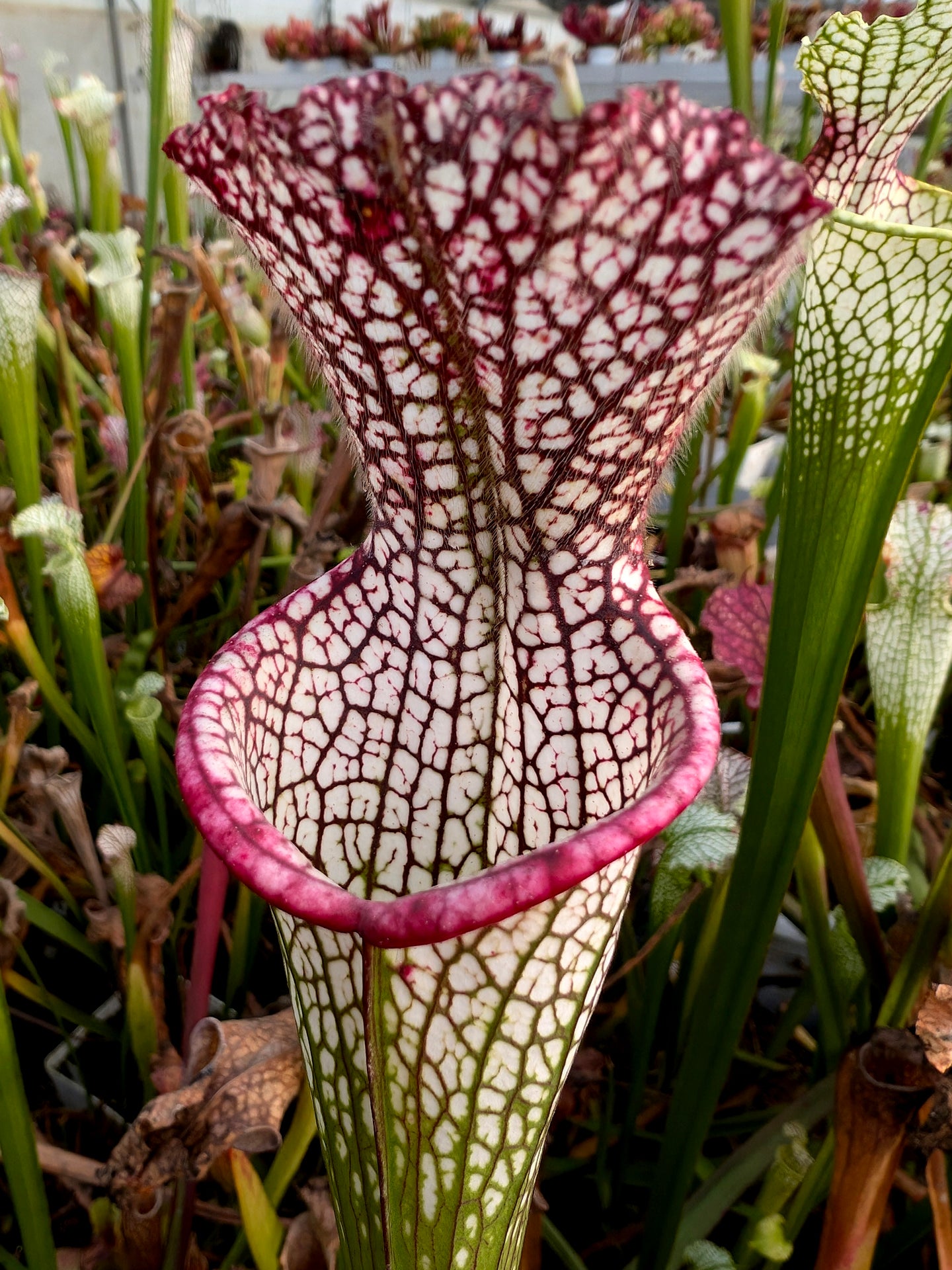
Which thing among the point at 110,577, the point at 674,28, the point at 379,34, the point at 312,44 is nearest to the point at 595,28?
the point at 674,28

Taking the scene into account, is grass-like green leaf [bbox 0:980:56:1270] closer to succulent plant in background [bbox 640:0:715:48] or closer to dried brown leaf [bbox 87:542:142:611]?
dried brown leaf [bbox 87:542:142:611]

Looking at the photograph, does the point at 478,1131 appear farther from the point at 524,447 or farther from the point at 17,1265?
the point at 17,1265

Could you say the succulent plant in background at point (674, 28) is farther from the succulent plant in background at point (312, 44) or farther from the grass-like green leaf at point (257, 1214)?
the grass-like green leaf at point (257, 1214)

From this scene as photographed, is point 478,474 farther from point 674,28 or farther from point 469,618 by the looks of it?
point 674,28

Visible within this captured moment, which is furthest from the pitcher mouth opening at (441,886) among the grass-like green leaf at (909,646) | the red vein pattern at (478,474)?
the grass-like green leaf at (909,646)

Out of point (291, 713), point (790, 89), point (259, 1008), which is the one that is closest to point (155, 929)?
point (259, 1008)

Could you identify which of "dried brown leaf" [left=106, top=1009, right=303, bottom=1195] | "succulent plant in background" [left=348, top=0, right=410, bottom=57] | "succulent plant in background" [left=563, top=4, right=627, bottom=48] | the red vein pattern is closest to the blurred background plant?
"dried brown leaf" [left=106, top=1009, right=303, bottom=1195]
